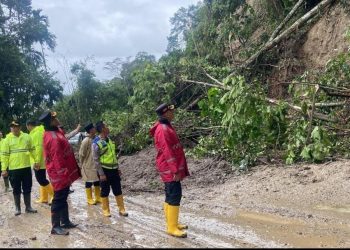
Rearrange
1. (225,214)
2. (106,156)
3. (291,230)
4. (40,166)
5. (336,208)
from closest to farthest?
(291,230) < (336,208) < (225,214) < (106,156) < (40,166)

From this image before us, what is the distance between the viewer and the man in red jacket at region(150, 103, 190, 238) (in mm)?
6371

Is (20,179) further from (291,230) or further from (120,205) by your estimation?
(291,230)

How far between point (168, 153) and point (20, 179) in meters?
3.64

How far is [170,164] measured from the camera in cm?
636

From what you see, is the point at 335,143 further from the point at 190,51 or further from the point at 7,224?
the point at 190,51

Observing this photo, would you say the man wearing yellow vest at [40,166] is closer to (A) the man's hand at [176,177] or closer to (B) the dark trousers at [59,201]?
(B) the dark trousers at [59,201]

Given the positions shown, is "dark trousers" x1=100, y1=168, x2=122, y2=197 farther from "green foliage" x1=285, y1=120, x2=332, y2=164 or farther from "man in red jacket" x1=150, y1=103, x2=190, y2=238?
"green foliage" x1=285, y1=120, x2=332, y2=164

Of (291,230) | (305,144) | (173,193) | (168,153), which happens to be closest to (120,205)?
(173,193)

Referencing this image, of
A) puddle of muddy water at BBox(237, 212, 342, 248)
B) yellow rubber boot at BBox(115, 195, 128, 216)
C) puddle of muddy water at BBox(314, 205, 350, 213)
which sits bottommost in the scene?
puddle of muddy water at BBox(237, 212, 342, 248)

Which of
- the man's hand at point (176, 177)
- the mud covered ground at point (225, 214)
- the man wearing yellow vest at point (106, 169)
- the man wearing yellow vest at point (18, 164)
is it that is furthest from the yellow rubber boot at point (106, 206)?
the man's hand at point (176, 177)

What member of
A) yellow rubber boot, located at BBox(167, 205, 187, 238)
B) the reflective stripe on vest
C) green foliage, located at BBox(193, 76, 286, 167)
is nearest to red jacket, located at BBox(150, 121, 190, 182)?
yellow rubber boot, located at BBox(167, 205, 187, 238)

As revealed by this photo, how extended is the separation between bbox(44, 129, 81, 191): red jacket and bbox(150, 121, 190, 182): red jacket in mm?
1411

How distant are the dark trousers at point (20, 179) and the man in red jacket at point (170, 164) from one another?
3.36 m

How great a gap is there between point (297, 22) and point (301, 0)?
2.54 feet
